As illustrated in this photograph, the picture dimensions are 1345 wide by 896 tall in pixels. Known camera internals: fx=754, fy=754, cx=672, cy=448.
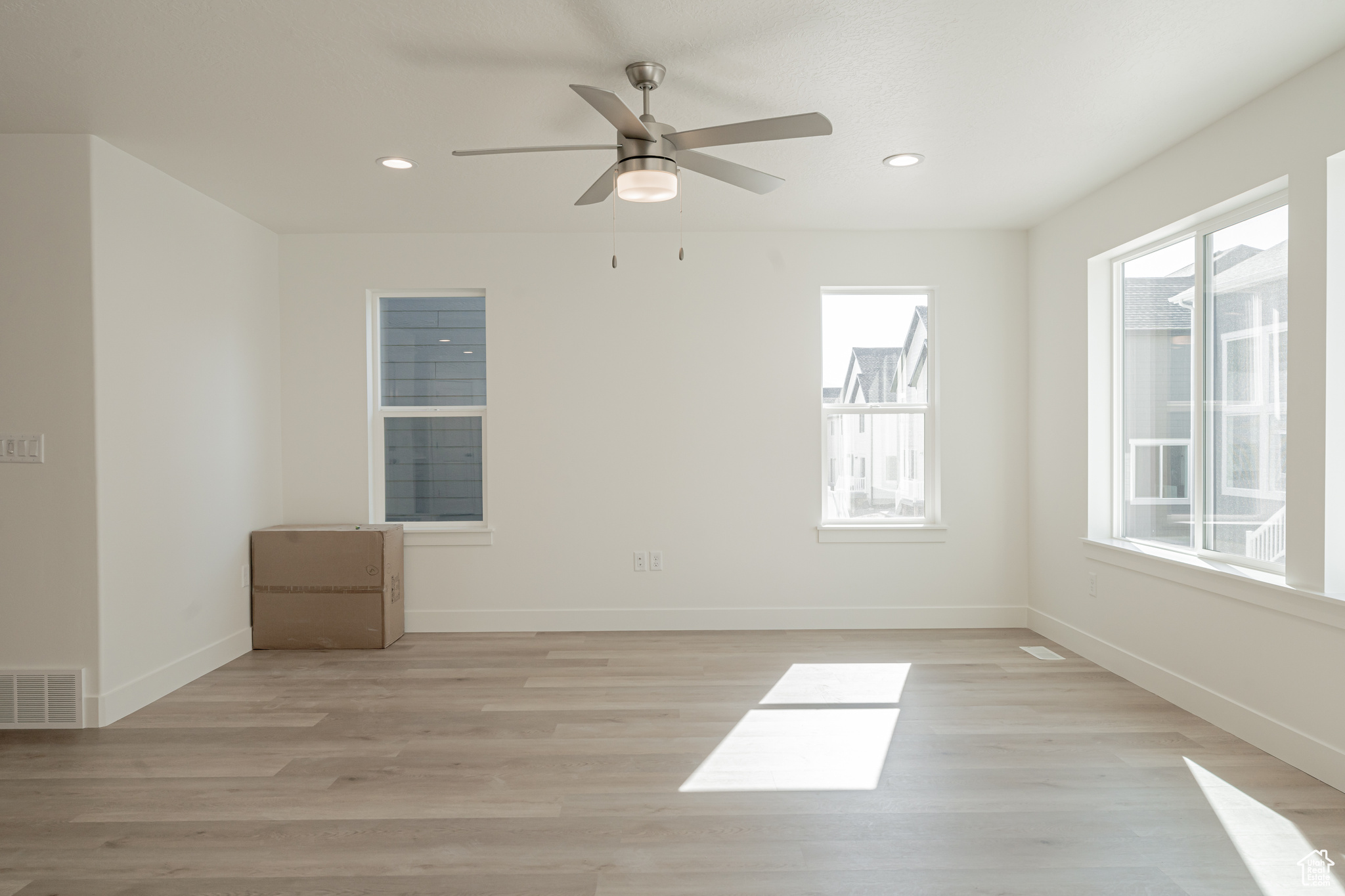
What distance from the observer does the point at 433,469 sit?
4863 mm

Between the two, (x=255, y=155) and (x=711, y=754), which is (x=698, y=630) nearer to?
(x=711, y=754)

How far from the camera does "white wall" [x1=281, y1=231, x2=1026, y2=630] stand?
15.6ft

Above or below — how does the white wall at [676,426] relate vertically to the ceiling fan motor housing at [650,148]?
below

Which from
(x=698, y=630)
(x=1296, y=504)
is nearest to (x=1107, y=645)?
(x=1296, y=504)

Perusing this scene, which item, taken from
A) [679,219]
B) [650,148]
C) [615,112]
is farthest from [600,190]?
[679,219]

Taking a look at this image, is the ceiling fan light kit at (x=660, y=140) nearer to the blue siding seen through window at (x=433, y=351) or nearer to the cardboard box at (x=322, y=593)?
the blue siding seen through window at (x=433, y=351)

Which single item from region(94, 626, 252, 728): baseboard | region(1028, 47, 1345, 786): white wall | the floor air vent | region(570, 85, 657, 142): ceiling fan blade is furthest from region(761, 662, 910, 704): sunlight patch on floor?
the floor air vent

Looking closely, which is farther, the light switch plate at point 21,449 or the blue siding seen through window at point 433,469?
the blue siding seen through window at point 433,469

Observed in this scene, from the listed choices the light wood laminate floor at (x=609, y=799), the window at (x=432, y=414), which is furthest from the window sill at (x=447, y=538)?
the light wood laminate floor at (x=609, y=799)

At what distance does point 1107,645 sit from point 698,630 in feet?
7.32

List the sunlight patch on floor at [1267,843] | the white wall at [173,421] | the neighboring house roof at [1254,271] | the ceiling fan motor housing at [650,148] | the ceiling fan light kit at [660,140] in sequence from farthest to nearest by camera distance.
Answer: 1. the white wall at [173,421]
2. the neighboring house roof at [1254,271]
3. the ceiling fan motor housing at [650,148]
4. the ceiling fan light kit at [660,140]
5. the sunlight patch on floor at [1267,843]

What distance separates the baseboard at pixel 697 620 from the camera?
4742 millimetres

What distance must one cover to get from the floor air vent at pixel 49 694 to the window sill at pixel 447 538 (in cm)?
184

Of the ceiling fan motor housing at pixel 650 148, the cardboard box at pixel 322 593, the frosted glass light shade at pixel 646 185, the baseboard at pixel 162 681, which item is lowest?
the baseboard at pixel 162 681
